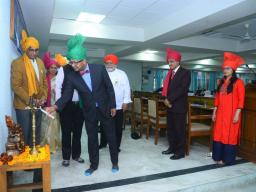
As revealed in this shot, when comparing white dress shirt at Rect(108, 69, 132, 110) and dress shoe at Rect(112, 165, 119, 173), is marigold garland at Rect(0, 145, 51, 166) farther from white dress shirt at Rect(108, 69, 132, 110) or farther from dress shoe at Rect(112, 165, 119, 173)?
white dress shirt at Rect(108, 69, 132, 110)

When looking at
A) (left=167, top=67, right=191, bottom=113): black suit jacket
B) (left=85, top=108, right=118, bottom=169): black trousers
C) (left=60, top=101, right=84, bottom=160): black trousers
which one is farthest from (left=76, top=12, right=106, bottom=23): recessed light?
(left=85, top=108, right=118, bottom=169): black trousers

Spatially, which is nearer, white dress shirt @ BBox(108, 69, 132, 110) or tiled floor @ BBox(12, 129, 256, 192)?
tiled floor @ BBox(12, 129, 256, 192)

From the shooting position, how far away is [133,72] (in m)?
10.9

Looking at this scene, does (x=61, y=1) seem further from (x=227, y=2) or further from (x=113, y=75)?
(x=227, y=2)

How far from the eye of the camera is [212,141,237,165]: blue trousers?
3.01m

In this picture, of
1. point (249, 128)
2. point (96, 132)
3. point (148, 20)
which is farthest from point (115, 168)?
point (148, 20)

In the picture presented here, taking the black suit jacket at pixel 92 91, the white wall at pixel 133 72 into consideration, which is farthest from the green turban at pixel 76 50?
the white wall at pixel 133 72

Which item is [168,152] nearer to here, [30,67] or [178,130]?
[178,130]

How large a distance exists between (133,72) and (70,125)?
8.20 metres

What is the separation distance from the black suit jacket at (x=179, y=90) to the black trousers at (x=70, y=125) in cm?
121

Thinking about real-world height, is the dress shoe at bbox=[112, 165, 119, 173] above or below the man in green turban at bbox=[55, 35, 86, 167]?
below

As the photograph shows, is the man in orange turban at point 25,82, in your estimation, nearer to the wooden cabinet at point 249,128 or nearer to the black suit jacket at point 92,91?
the black suit jacket at point 92,91

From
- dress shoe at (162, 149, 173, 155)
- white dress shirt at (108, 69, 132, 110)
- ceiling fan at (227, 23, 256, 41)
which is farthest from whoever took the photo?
ceiling fan at (227, 23, 256, 41)

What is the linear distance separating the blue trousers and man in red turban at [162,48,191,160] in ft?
1.35
